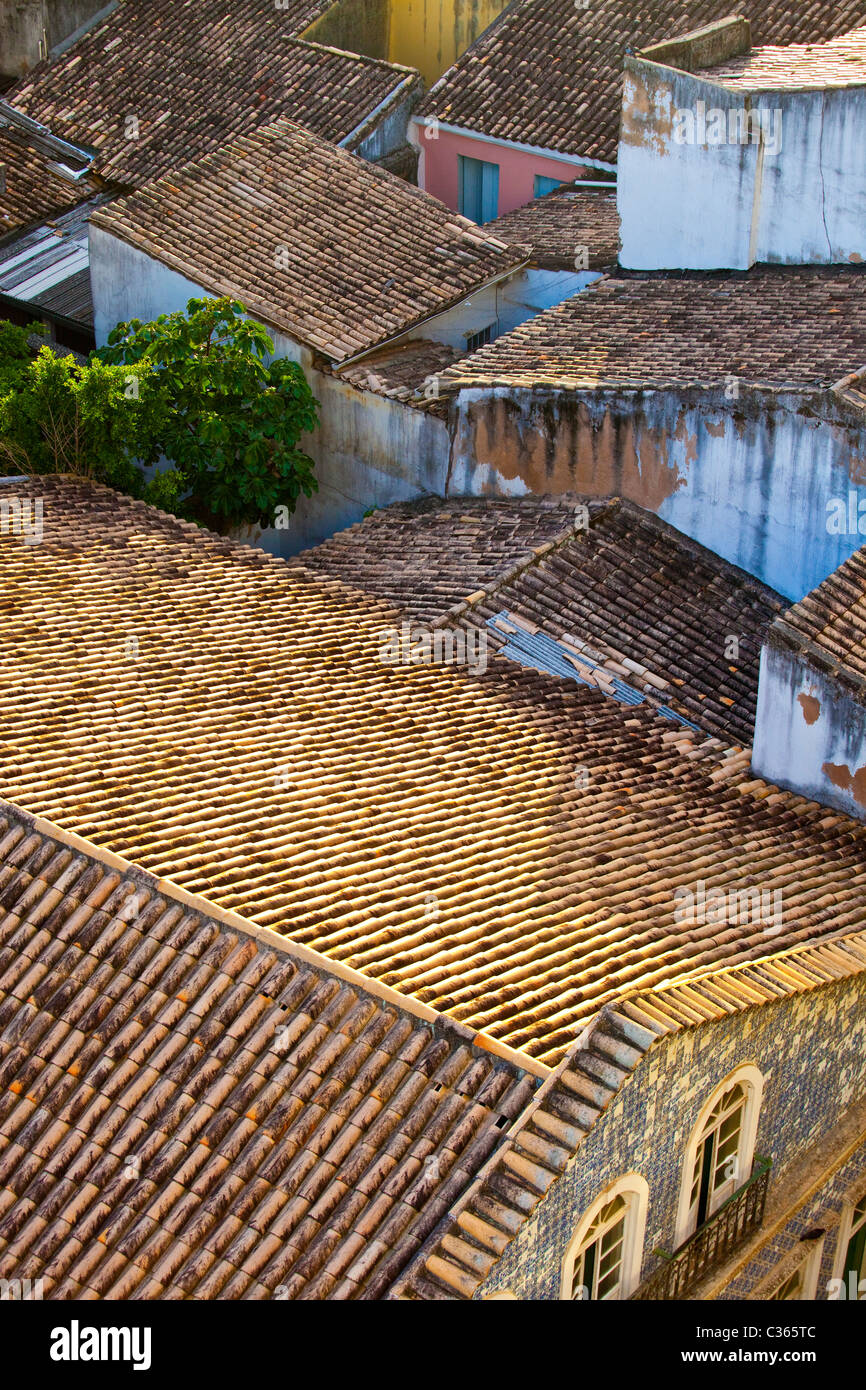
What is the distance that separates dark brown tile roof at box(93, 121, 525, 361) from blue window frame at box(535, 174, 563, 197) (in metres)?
4.43

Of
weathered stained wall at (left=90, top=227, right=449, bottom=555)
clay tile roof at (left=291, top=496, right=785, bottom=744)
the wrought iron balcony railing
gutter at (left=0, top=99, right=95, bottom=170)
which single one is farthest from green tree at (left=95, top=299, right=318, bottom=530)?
the wrought iron balcony railing

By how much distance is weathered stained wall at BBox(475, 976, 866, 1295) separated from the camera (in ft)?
37.9

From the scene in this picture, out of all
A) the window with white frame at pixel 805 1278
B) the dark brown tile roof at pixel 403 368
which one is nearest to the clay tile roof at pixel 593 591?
the dark brown tile roof at pixel 403 368

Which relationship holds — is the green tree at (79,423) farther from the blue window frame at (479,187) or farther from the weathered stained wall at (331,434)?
the blue window frame at (479,187)

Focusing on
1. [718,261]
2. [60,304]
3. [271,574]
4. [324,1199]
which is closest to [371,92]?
[60,304]

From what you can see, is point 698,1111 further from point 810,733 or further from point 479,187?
point 479,187

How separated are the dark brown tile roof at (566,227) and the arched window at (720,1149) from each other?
16.4 m

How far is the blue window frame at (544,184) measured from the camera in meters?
32.1

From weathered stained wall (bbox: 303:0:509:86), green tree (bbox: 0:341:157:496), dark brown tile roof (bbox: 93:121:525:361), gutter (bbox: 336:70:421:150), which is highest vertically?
weathered stained wall (bbox: 303:0:509:86)

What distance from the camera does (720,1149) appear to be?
13.7 m

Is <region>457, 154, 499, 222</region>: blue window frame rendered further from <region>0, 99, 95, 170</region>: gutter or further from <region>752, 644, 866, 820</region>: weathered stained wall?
<region>752, 644, 866, 820</region>: weathered stained wall

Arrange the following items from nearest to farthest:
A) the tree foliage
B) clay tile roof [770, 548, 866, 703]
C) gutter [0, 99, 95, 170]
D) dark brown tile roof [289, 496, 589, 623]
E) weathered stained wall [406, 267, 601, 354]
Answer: clay tile roof [770, 548, 866, 703]
dark brown tile roof [289, 496, 589, 623]
the tree foliage
weathered stained wall [406, 267, 601, 354]
gutter [0, 99, 95, 170]
